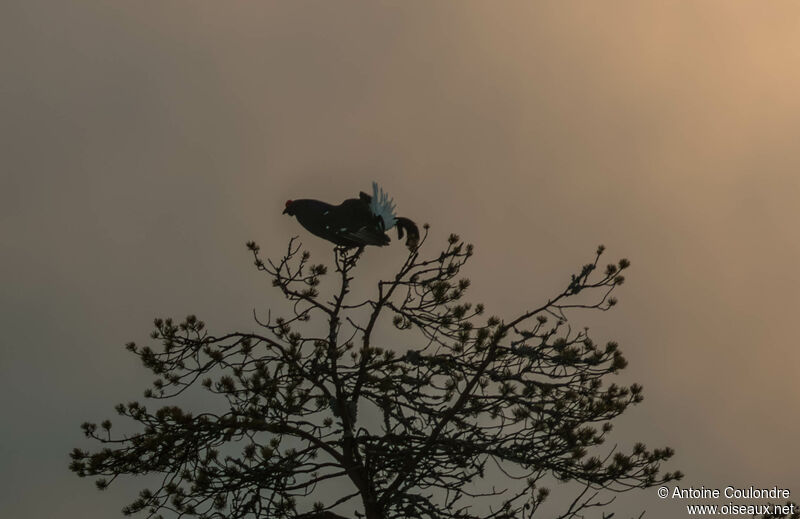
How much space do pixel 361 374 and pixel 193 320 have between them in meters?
1.69

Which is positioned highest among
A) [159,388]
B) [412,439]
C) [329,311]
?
[329,311]

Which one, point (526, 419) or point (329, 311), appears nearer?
point (526, 419)

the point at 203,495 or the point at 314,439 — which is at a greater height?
the point at 314,439

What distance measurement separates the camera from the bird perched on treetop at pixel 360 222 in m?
9.42

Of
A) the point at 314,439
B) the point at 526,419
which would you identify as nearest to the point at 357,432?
the point at 314,439

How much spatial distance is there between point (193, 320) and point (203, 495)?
167cm

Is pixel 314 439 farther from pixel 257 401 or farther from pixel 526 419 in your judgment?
pixel 526 419

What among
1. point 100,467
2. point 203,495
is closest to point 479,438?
point 203,495

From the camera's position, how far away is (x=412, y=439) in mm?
9117

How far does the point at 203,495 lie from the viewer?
866 centimetres

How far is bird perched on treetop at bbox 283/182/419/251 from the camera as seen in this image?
9.42 metres

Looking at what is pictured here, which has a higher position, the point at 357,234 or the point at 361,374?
the point at 357,234

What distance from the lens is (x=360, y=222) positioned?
9.46 meters

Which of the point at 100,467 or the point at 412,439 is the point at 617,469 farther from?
the point at 100,467
